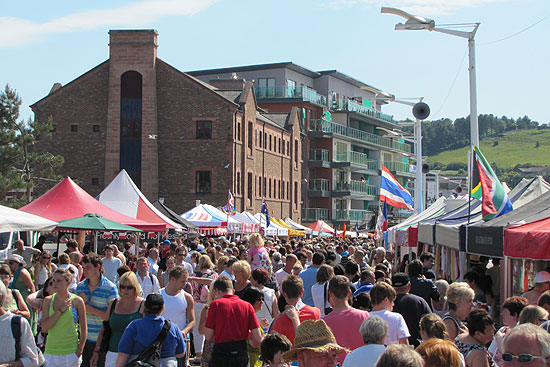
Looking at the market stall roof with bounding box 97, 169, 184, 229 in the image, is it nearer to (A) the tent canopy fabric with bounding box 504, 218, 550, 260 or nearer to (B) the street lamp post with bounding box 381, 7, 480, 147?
(B) the street lamp post with bounding box 381, 7, 480, 147

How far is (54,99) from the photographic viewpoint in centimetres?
5575

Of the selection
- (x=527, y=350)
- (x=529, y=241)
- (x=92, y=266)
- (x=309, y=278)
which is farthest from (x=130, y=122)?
(x=527, y=350)

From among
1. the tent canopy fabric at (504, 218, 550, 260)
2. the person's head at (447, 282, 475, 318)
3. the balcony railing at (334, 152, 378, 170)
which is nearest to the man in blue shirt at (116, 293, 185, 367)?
the person's head at (447, 282, 475, 318)

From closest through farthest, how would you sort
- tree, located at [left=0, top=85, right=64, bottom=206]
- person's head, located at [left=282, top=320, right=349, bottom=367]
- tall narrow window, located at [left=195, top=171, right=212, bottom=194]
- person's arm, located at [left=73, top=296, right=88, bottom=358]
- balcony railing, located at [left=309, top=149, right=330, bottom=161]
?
person's head, located at [left=282, top=320, right=349, bottom=367]
person's arm, located at [left=73, top=296, right=88, bottom=358]
tree, located at [left=0, top=85, right=64, bottom=206]
tall narrow window, located at [left=195, top=171, right=212, bottom=194]
balcony railing, located at [left=309, top=149, right=330, bottom=161]

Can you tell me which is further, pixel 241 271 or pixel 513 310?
pixel 241 271

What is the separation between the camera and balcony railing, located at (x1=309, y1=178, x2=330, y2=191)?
252 feet

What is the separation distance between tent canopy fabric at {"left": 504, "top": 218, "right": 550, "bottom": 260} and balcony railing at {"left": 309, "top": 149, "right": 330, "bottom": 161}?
6553 centimetres

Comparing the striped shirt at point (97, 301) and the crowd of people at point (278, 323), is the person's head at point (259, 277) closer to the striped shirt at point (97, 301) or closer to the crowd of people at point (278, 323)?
the crowd of people at point (278, 323)

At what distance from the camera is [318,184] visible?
7700 cm

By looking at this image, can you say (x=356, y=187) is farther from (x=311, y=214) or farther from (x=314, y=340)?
(x=314, y=340)

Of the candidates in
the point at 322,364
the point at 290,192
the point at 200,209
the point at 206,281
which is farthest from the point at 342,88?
the point at 322,364

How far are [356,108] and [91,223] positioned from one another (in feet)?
222

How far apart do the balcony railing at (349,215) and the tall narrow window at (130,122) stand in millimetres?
26528

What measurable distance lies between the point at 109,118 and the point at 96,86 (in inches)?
91.9
